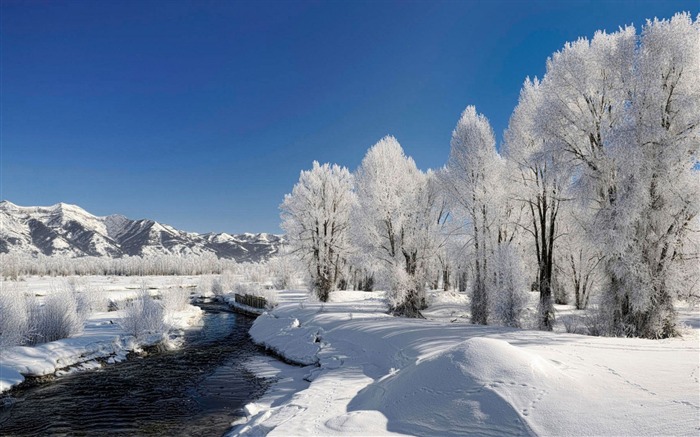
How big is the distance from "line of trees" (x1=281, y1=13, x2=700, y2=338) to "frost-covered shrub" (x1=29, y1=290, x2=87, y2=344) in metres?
16.9

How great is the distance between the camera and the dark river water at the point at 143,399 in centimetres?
1020

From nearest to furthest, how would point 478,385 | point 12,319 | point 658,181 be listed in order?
point 478,385
point 658,181
point 12,319

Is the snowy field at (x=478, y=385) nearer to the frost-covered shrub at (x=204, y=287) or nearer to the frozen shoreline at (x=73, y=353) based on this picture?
the frozen shoreline at (x=73, y=353)

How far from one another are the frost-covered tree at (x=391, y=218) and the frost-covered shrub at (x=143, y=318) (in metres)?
13.7

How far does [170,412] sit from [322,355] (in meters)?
6.18

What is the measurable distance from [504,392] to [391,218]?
1661cm

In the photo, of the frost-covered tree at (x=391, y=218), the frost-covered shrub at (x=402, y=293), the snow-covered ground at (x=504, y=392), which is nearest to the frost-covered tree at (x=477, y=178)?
the frost-covered tree at (x=391, y=218)

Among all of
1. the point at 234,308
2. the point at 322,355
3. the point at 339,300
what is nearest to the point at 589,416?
the point at 322,355

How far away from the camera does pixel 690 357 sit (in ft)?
29.3

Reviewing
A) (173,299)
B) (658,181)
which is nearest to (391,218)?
(658,181)

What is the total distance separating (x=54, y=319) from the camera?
19.0 meters

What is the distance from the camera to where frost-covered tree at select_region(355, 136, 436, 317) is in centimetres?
2284

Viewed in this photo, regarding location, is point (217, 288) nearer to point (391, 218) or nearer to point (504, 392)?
point (391, 218)

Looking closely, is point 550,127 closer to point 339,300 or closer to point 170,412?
point 170,412
